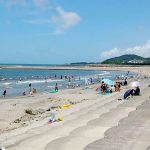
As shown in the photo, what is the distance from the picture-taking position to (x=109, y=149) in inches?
500

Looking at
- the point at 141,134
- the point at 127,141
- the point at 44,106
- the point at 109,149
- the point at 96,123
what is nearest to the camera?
the point at 109,149

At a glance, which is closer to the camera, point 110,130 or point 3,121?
point 110,130

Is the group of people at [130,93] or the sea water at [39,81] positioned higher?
the group of people at [130,93]

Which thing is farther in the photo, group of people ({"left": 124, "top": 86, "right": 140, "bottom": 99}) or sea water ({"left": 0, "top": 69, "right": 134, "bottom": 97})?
sea water ({"left": 0, "top": 69, "right": 134, "bottom": 97})

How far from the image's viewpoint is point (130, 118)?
18766mm

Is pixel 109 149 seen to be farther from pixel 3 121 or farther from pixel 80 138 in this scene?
pixel 3 121

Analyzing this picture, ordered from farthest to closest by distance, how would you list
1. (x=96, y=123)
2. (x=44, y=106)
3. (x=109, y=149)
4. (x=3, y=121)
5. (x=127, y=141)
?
(x=44, y=106)
(x=3, y=121)
(x=96, y=123)
(x=127, y=141)
(x=109, y=149)

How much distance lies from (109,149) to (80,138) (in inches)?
78.8

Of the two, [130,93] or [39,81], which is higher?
[130,93]

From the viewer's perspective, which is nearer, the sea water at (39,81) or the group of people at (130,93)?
the group of people at (130,93)

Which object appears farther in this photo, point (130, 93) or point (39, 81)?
point (39, 81)

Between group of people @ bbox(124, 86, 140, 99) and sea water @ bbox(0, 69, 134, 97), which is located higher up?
group of people @ bbox(124, 86, 140, 99)

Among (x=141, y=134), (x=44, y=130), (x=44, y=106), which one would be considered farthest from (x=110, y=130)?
(x=44, y=106)

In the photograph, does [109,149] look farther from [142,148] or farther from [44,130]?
[44,130]
